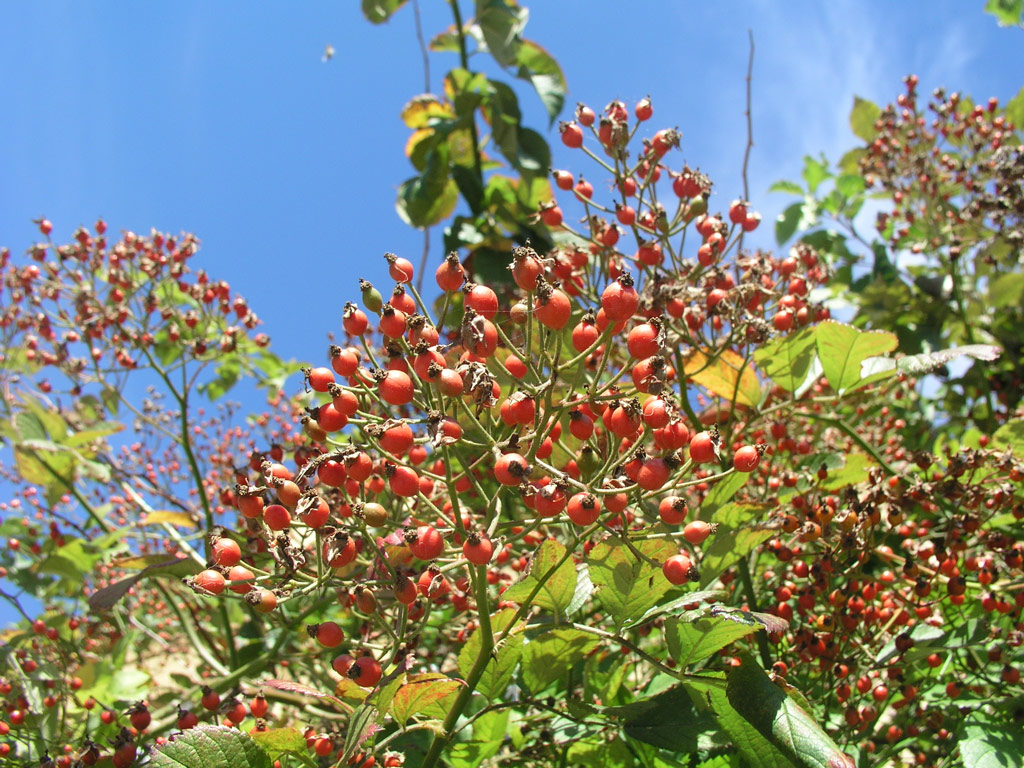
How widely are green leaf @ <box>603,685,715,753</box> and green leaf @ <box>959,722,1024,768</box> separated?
0.72 m

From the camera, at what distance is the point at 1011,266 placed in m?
4.57

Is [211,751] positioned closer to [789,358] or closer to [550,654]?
[550,654]

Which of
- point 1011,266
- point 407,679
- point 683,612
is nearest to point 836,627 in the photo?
point 683,612

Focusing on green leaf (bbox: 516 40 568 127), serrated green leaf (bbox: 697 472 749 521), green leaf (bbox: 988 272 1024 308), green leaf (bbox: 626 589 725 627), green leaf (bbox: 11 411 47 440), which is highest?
green leaf (bbox: 516 40 568 127)

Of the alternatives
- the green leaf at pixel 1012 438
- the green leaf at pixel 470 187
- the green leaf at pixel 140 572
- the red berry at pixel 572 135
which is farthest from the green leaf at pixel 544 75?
the green leaf at pixel 140 572

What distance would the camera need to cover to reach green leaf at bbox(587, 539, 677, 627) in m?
1.52

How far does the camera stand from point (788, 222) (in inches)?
202

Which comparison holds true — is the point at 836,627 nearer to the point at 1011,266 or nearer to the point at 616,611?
the point at 616,611

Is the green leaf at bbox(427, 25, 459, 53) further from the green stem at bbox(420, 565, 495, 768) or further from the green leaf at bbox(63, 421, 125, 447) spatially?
the green stem at bbox(420, 565, 495, 768)

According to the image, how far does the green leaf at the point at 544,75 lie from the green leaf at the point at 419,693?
342cm

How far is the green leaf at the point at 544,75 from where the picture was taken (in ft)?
13.6

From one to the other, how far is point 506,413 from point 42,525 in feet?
14.5

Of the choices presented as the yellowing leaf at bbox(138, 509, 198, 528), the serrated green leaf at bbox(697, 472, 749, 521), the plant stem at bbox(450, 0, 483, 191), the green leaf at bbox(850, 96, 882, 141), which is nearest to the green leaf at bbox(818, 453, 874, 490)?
the serrated green leaf at bbox(697, 472, 749, 521)

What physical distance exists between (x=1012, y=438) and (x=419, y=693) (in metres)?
2.02
